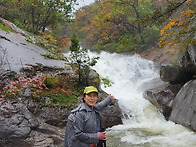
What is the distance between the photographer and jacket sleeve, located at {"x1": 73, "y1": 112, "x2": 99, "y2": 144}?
7.26 ft

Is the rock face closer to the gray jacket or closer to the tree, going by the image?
the tree

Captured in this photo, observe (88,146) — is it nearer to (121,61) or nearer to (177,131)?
(177,131)

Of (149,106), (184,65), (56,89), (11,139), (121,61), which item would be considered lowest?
(11,139)

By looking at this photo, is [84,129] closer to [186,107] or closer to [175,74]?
[186,107]

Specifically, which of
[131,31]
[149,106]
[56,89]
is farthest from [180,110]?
[131,31]

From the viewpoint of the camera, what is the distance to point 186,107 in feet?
24.9

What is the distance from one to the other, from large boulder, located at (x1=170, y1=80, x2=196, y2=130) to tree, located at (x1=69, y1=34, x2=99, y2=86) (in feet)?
14.2

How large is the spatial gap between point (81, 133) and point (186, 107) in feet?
22.1

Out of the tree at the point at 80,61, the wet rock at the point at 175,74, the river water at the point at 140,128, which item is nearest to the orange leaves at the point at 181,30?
the tree at the point at 80,61

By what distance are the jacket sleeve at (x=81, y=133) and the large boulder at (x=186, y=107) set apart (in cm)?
588

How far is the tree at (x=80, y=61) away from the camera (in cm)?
760

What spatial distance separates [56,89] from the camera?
743 centimetres

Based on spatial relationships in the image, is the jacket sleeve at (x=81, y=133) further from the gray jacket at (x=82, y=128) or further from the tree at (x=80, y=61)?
the tree at (x=80, y=61)

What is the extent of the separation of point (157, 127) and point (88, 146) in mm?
6311
